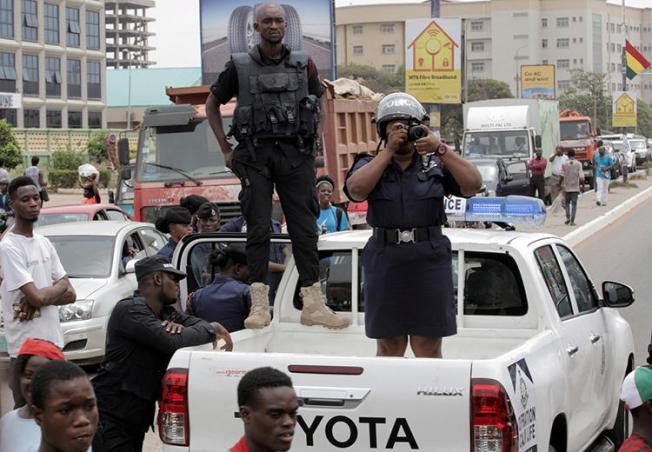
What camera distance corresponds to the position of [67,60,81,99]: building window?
98.1 metres

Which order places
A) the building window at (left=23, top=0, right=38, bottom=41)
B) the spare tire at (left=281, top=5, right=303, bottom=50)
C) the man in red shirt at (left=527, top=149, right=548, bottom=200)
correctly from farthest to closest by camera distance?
1. the building window at (left=23, top=0, right=38, bottom=41)
2. the man in red shirt at (left=527, top=149, right=548, bottom=200)
3. the spare tire at (left=281, top=5, right=303, bottom=50)

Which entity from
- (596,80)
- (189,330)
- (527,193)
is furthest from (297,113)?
(596,80)

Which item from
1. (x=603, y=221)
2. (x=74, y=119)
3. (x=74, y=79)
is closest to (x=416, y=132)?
(x=603, y=221)

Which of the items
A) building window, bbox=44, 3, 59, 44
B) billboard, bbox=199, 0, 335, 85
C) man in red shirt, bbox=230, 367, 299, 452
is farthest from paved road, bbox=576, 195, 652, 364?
building window, bbox=44, 3, 59, 44

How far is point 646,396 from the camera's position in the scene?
4637mm

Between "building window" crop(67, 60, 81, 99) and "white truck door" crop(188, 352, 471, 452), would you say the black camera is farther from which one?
"building window" crop(67, 60, 81, 99)

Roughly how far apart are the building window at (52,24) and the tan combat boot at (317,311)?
9014 centimetres

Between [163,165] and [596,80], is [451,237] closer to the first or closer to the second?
[163,165]

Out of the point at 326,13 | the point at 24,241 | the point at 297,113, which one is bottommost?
the point at 24,241

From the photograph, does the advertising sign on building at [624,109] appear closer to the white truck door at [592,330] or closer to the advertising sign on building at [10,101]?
the advertising sign on building at [10,101]

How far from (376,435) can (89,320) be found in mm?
7005

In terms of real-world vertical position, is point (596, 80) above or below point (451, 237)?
above

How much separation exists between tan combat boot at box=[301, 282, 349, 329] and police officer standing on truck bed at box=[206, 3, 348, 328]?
1.20 feet

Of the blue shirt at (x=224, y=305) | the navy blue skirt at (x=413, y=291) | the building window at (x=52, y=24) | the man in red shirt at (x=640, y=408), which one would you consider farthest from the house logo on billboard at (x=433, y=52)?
the building window at (x=52, y=24)
